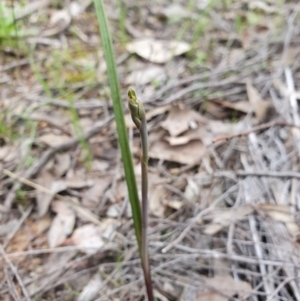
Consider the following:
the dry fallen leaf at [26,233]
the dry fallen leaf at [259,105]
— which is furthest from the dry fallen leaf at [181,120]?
the dry fallen leaf at [26,233]

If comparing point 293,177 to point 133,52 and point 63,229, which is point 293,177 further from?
point 133,52

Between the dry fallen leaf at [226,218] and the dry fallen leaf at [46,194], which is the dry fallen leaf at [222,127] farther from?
the dry fallen leaf at [46,194]

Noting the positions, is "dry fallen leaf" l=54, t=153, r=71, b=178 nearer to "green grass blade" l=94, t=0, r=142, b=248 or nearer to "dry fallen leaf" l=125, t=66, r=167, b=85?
"dry fallen leaf" l=125, t=66, r=167, b=85

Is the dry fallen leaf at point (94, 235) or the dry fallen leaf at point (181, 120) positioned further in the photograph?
the dry fallen leaf at point (181, 120)

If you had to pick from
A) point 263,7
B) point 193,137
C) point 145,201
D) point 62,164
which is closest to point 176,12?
point 263,7

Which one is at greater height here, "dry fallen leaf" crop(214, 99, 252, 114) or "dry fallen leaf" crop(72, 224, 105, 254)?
"dry fallen leaf" crop(214, 99, 252, 114)

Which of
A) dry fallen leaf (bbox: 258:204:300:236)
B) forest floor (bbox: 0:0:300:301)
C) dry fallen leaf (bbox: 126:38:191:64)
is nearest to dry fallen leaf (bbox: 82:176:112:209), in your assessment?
forest floor (bbox: 0:0:300:301)
